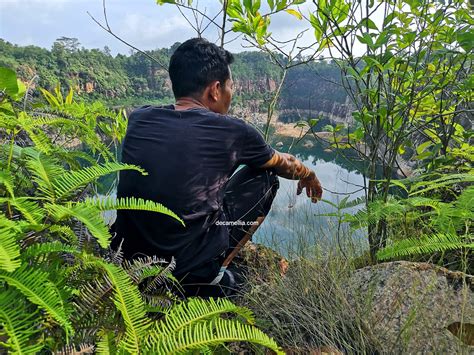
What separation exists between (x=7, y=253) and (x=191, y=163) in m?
0.91

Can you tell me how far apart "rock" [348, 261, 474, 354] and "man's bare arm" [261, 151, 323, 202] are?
2.32ft

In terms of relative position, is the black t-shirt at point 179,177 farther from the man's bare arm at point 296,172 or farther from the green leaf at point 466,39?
the green leaf at point 466,39

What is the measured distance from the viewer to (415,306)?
147 centimetres

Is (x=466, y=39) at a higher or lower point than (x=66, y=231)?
higher

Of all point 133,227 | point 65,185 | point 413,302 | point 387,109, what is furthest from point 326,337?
point 387,109

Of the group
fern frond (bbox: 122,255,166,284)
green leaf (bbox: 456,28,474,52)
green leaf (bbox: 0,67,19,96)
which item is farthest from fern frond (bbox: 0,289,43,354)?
green leaf (bbox: 456,28,474,52)

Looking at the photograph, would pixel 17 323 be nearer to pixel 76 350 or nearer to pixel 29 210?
pixel 76 350

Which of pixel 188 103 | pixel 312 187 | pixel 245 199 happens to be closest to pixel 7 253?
pixel 188 103

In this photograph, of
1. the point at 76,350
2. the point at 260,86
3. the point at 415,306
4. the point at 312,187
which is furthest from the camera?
the point at 260,86

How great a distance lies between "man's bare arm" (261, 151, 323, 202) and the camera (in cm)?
213

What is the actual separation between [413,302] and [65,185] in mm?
1388

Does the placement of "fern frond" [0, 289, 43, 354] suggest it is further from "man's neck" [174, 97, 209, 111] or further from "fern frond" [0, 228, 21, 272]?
"man's neck" [174, 97, 209, 111]

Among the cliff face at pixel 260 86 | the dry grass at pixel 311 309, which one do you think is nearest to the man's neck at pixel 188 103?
the dry grass at pixel 311 309

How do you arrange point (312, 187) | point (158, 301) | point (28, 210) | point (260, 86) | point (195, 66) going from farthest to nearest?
point (260, 86) < point (312, 187) < point (195, 66) < point (158, 301) < point (28, 210)
